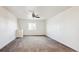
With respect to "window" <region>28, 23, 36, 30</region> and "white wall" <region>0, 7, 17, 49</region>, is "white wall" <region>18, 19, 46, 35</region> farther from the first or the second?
"white wall" <region>0, 7, 17, 49</region>

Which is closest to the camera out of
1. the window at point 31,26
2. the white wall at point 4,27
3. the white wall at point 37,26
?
the white wall at point 4,27

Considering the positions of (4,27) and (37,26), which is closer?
(4,27)

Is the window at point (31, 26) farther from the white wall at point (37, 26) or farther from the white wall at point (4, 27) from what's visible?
the white wall at point (4, 27)

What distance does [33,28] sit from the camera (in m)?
10.5

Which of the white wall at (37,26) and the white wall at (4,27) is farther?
the white wall at (37,26)

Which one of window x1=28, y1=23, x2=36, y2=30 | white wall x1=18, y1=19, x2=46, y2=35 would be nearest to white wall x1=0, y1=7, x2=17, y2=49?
white wall x1=18, y1=19, x2=46, y2=35

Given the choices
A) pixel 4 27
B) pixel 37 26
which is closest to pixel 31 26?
pixel 37 26

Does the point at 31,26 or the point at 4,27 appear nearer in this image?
the point at 4,27

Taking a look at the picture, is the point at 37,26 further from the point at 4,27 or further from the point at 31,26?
the point at 4,27

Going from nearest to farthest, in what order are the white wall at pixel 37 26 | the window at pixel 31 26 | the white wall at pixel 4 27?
the white wall at pixel 4 27, the white wall at pixel 37 26, the window at pixel 31 26

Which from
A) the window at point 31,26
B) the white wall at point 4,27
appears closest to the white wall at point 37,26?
the window at point 31,26
